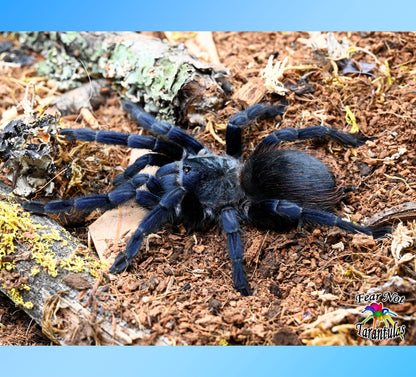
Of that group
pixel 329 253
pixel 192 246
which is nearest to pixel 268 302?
pixel 329 253

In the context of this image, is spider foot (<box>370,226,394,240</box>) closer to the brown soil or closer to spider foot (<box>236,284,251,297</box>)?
the brown soil

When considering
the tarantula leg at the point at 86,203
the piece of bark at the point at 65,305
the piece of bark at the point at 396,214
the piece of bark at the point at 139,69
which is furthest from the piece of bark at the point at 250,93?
the piece of bark at the point at 65,305

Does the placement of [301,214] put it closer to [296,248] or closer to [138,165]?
[296,248]

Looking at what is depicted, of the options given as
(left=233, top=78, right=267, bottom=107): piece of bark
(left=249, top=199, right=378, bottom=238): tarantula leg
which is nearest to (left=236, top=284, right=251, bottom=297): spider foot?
(left=249, top=199, right=378, bottom=238): tarantula leg

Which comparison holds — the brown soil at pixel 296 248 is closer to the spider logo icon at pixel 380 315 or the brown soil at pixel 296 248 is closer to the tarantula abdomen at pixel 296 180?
the spider logo icon at pixel 380 315

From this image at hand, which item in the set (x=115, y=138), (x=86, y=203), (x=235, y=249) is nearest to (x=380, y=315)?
(x=235, y=249)

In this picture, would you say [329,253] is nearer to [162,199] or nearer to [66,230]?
[162,199]
